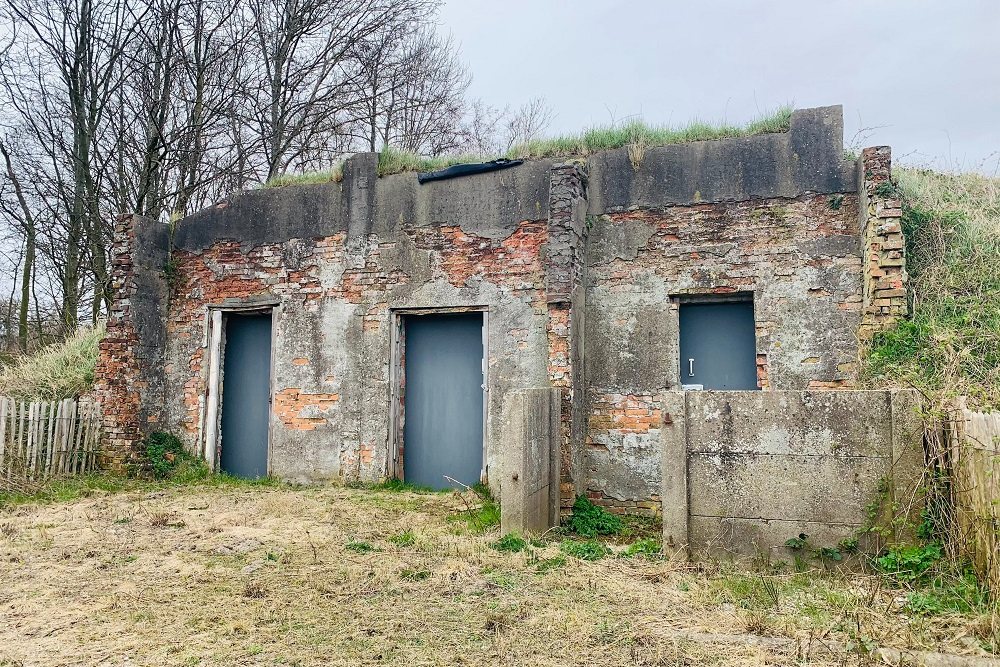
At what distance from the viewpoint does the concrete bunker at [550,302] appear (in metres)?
6.11

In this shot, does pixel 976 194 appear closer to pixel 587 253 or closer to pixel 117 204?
pixel 587 253

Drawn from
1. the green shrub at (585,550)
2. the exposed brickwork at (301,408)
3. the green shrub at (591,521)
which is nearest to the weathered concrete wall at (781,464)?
the green shrub at (585,550)

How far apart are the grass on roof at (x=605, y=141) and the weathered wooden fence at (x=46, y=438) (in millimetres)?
4416

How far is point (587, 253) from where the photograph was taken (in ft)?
24.4

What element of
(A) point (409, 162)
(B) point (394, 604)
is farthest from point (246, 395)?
(B) point (394, 604)

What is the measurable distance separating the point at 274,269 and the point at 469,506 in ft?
13.7

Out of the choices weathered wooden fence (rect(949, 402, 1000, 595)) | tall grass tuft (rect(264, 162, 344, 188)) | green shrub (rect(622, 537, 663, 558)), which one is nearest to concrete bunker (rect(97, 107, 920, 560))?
tall grass tuft (rect(264, 162, 344, 188))

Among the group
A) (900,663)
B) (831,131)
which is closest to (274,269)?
(831,131)

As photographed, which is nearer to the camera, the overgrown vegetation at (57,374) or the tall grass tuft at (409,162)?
the tall grass tuft at (409,162)

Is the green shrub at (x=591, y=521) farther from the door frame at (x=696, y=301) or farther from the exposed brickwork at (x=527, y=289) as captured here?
the door frame at (x=696, y=301)

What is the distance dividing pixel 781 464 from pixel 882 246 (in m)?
2.68

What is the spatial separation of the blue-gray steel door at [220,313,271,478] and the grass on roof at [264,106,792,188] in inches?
92.9

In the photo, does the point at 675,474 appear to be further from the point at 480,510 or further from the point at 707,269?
the point at 707,269

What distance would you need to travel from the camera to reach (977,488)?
3859 millimetres
